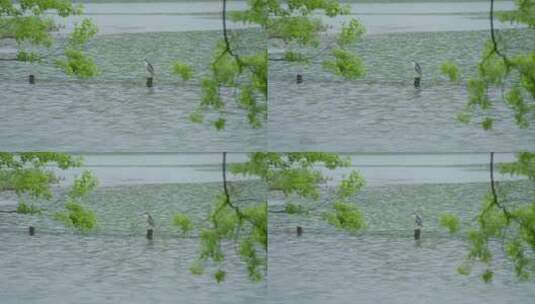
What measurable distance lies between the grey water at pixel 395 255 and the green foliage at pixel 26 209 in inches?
35.8

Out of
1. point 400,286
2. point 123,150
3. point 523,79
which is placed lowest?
point 400,286

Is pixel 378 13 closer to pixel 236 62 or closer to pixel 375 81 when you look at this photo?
pixel 375 81

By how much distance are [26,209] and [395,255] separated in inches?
56.6

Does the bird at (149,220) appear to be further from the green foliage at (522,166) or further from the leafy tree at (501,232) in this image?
the green foliage at (522,166)

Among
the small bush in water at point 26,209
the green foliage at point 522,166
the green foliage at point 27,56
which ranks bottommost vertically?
the small bush in water at point 26,209

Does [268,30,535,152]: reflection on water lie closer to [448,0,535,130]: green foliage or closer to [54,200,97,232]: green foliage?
[448,0,535,130]: green foliage

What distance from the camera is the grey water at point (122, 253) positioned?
15.0 ft

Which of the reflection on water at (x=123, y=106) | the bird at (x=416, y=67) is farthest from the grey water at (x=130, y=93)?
the bird at (x=416, y=67)

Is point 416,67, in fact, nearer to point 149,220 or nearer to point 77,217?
point 149,220

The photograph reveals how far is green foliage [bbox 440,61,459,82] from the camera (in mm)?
4547

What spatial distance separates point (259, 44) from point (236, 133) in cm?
35

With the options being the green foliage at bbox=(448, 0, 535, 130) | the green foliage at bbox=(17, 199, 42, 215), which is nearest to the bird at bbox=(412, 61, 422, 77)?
the green foliage at bbox=(448, 0, 535, 130)

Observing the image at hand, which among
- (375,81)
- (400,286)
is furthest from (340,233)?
(375,81)

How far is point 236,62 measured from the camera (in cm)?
455
